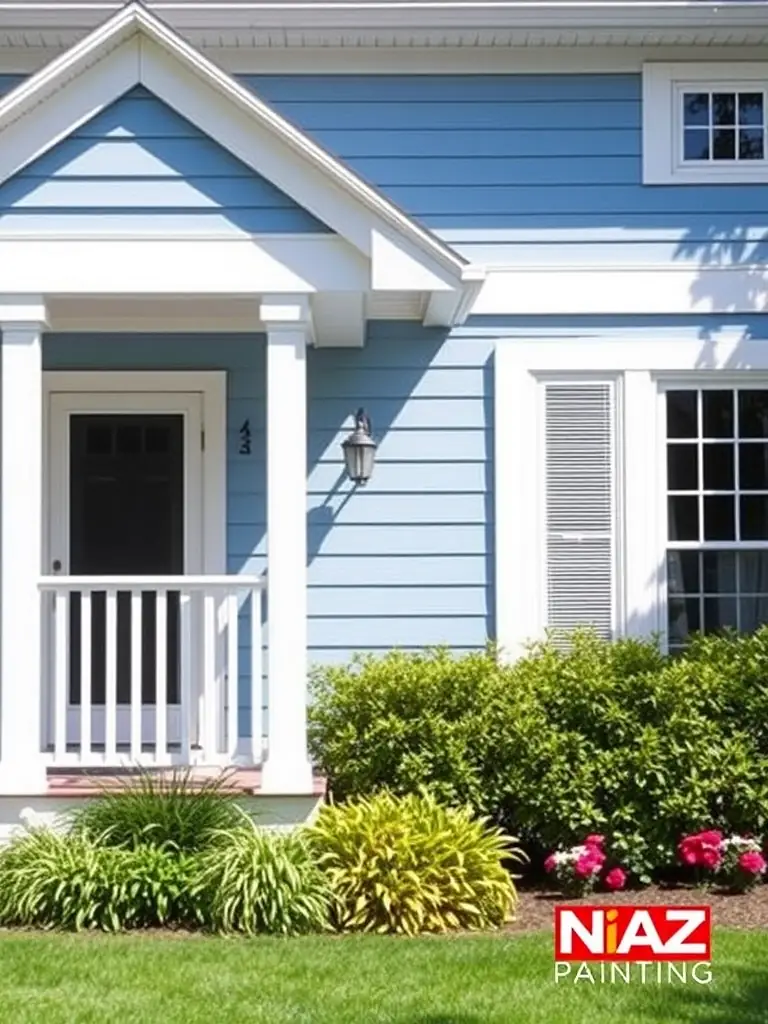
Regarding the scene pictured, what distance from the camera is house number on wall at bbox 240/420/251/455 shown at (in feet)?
29.6

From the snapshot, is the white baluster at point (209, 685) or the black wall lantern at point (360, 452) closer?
the white baluster at point (209, 685)

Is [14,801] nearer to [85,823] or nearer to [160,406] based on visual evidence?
[85,823]

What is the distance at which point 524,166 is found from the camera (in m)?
9.10

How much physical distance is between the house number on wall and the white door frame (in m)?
0.11

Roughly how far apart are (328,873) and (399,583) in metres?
2.49

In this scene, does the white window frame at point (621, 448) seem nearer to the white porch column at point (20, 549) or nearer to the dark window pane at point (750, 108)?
the dark window pane at point (750, 108)

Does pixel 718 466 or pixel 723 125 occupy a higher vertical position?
pixel 723 125

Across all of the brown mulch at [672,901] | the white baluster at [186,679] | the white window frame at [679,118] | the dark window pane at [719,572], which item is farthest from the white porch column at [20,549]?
the dark window pane at [719,572]

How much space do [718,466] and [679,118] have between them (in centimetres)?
217

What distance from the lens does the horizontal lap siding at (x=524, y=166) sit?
9070 mm

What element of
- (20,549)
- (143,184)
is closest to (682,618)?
(20,549)

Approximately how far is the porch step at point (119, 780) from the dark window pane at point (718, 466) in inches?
120

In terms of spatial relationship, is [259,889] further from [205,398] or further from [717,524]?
[717,524]

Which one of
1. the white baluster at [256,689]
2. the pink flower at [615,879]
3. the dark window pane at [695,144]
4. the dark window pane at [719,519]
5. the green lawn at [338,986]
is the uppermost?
the dark window pane at [695,144]
